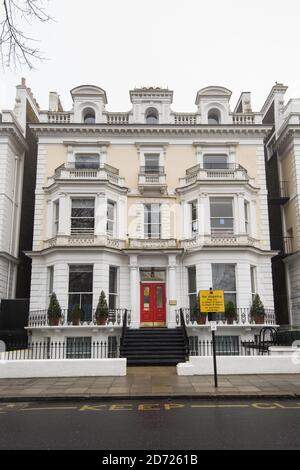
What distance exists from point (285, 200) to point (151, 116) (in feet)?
30.5

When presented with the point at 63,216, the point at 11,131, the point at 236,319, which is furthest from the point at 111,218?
the point at 236,319

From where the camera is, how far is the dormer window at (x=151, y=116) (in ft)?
74.2

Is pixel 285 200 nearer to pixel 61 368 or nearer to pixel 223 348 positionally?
pixel 223 348

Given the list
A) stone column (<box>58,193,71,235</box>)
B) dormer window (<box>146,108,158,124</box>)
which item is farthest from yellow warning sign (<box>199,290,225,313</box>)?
dormer window (<box>146,108,158,124</box>)

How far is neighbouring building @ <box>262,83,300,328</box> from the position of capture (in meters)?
21.0

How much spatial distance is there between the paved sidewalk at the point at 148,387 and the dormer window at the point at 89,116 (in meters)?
15.5

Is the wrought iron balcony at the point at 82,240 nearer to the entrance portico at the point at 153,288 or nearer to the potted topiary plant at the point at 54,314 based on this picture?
the entrance portico at the point at 153,288

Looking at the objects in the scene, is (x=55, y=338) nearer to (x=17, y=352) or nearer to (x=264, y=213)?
(x=17, y=352)

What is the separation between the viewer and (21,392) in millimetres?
9930

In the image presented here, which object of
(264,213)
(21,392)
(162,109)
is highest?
(162,109)

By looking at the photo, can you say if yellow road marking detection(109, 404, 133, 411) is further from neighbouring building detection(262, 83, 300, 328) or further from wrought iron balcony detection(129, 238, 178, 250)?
neighbouring building detection(262, 83, 300, 328)

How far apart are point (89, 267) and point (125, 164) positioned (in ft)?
20.7

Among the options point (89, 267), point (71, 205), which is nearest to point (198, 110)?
point (71, 205)

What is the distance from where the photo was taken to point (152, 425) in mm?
6609
